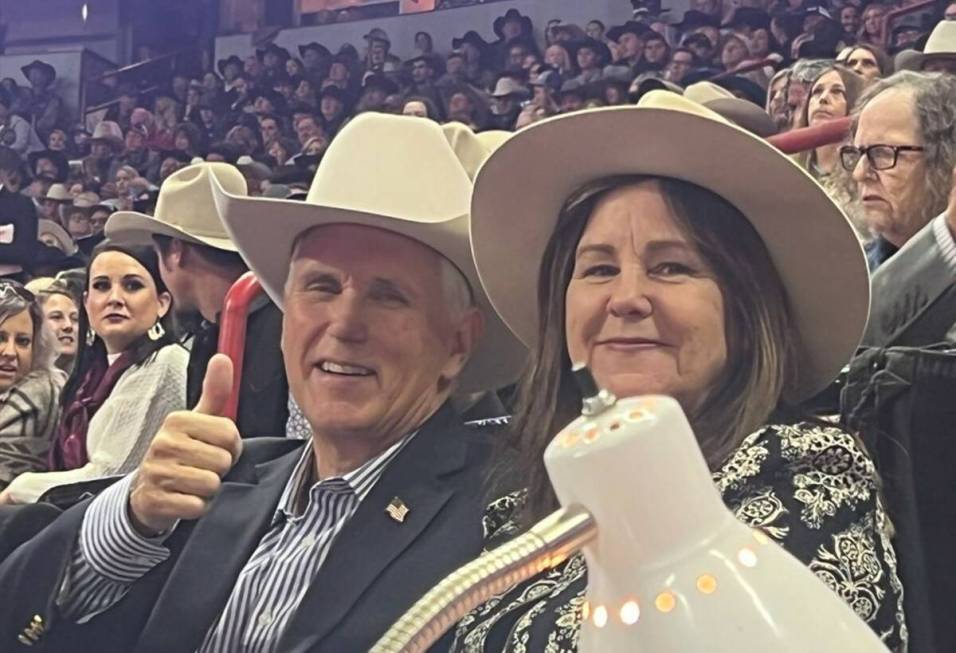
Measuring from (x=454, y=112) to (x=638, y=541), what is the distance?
19.4ft

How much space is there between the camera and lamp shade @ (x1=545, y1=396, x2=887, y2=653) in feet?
1.36

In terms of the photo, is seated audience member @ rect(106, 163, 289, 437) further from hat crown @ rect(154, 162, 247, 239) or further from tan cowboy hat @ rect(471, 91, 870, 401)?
tan cowboy hat @ rect(471, 91, 870, 401)

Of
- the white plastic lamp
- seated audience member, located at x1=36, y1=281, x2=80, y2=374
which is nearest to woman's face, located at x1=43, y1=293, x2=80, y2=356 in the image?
seated audience member, located at x1=36, y1=281, x2=80, y2=374

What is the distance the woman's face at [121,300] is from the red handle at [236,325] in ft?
3.51

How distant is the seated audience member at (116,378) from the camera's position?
2.16 meters

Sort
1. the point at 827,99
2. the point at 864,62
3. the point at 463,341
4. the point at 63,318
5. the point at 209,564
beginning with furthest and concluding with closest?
the point at 63,318 < the point at 864,62 < the point at 827,99 < the point at 463,341 < the point at 209,564

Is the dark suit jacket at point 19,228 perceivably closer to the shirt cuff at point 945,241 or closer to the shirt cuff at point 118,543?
the shirt cuff at point 118,543

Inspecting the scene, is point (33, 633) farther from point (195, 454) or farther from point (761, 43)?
point (761, 43)

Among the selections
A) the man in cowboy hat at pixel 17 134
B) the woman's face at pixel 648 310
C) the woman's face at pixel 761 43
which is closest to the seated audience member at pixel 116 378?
the woman's face at pixel 648 310

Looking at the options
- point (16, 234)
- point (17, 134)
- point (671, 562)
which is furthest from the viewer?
point (17, 134)

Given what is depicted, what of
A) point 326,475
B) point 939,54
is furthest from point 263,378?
point 939,54

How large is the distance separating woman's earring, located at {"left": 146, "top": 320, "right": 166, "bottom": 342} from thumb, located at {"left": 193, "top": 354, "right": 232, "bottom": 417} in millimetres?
1326

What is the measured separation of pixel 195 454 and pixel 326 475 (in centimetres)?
16

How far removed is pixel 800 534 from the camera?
82 cm
